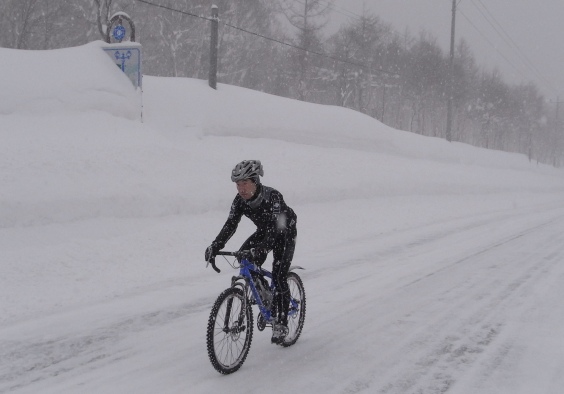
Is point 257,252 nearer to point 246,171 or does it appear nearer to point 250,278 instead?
point 250,278

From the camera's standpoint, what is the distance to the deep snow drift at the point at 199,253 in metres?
4.99

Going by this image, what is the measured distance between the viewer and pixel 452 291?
8023 millimetres

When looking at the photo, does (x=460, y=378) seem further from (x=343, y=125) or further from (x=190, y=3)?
(x=190, y=3)

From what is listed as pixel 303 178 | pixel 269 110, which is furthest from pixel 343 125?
pixel 303 178

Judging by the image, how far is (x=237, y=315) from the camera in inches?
195

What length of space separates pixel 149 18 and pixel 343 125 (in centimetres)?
2621

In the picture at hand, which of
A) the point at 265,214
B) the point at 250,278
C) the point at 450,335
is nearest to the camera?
the point at 250,278

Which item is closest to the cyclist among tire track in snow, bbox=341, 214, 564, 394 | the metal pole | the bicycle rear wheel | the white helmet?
the white helmet

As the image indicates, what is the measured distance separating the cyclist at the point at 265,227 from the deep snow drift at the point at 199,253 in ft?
2.20

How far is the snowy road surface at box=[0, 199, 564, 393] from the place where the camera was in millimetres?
4633

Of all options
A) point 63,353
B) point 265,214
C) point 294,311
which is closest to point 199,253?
point 294,311

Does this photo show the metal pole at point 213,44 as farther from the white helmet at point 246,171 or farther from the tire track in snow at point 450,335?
the white helmet at point 246,171

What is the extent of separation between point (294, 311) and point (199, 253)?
5090 millimetres

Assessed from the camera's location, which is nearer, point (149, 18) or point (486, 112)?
point (149, 18)
